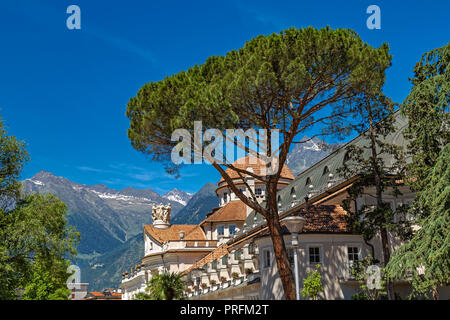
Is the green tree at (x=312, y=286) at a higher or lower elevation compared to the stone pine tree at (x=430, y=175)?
lower

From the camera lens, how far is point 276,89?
2580cm

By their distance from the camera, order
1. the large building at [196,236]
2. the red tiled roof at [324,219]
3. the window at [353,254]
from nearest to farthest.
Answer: the red tiled roof at [324,219], the window at [353,254], the large building at [196,236]

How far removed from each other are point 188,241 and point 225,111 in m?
51.4

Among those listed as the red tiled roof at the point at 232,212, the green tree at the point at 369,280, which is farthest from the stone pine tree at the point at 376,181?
the red tiled roof at the point at 232,212

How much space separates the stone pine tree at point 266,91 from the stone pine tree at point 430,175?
3681 millimetres

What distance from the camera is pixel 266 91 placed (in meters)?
25.8

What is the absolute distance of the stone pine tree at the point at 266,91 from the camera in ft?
81.0

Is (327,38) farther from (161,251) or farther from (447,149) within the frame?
(161,251)

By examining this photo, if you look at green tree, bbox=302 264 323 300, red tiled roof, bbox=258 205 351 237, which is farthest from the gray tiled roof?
green tree, bbox=302 264 323 300

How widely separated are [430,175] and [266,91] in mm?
9038

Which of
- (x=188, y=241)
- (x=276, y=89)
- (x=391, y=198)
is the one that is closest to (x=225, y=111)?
(x=276, y=89)

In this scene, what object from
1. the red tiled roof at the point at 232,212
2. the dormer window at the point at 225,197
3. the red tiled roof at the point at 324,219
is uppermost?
the dormer window at the point at 225,197

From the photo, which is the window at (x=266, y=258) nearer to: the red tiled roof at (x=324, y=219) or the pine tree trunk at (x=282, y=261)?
the red tiled roof at (x=324, y=219)

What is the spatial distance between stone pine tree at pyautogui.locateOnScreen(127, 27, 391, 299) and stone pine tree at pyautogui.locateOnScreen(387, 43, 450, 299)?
12.1 ft
